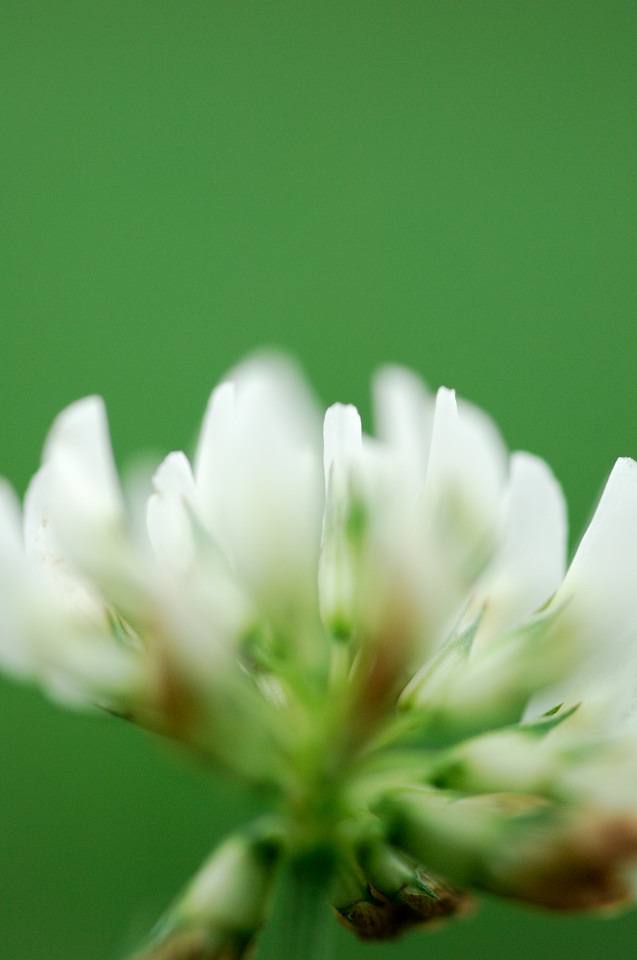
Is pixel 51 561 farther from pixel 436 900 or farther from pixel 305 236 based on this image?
pixel 305 236

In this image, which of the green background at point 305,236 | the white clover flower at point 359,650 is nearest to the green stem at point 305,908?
the white clover flower at point 359,650

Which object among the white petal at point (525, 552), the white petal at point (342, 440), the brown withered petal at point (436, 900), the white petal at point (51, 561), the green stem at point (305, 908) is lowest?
the green stem at point (305, 908)

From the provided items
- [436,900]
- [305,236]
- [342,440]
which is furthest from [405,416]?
[305,236]

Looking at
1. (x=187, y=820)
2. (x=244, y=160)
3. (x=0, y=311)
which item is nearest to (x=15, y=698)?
(x=187, y=820)

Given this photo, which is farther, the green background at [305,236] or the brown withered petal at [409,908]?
the green background at [305,236]

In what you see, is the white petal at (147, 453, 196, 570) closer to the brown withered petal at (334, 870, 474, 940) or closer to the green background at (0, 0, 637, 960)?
the brown withered petal at (334, 870, 474, 940)

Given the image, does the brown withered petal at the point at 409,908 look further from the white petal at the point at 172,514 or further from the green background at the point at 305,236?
the green background at the point at 305,236

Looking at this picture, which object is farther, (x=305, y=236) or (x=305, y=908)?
(x=305, y=236)

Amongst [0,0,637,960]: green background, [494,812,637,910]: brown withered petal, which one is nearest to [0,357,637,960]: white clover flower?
[494,812,637,910]: brown withered petal
